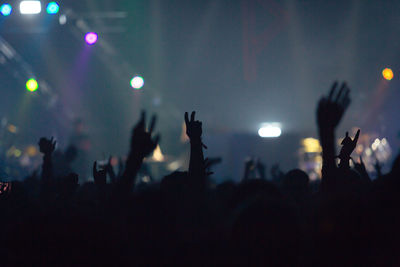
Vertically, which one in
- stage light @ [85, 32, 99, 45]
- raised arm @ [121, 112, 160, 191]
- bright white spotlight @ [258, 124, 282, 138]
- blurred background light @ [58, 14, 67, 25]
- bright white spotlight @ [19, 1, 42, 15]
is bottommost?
raised arm @ [121, 112, 160, 191]

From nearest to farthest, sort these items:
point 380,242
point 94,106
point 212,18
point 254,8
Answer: point 380,242 → point 254,8 → point 212,18 → point 94,106

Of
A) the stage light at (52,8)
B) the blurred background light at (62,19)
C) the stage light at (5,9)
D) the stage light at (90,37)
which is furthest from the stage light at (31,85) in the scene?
the stage light at (52,8)

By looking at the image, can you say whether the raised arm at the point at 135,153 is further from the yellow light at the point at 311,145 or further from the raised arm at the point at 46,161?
the yellow light at the point at 311,145

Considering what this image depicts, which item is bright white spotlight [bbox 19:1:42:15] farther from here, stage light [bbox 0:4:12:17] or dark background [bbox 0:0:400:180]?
dark background [bbox 0:0:400:180]

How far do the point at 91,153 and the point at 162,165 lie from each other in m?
4.03

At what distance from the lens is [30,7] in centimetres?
1149

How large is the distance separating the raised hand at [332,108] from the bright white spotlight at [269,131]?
21.0 meters

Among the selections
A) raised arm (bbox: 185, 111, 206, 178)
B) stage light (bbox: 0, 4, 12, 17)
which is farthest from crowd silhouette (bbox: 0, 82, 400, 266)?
stage light (bbox: 0, 4, 12, 17)

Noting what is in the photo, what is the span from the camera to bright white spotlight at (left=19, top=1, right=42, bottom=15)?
11445 millimetres

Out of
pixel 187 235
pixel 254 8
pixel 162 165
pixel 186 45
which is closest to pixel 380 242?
pixel 187 235

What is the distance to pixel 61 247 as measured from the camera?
5.25ft

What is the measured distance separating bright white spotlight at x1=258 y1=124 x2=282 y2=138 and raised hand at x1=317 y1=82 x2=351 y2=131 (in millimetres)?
20956

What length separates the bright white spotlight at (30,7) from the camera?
1145 cm

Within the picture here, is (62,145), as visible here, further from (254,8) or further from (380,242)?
(380,242)
